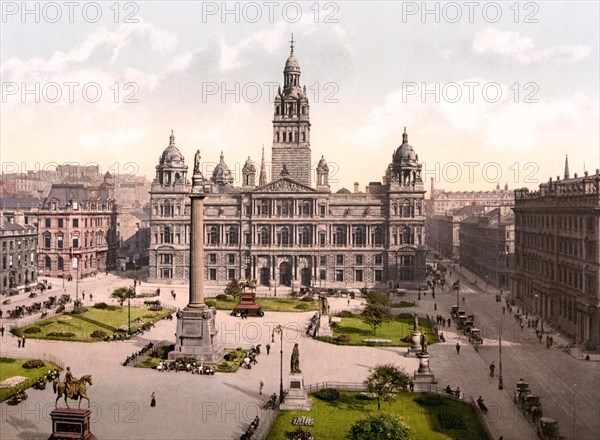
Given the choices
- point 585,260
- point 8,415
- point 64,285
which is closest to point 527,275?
point 585,260

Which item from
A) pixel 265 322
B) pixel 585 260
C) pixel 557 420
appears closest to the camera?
pixel 557 420

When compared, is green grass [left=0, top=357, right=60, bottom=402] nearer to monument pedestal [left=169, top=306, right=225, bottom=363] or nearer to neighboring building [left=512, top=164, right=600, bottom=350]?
monument pedestal [left=169, top=306, right=225, bottom=363]

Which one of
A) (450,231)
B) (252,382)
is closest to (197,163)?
(252,382)

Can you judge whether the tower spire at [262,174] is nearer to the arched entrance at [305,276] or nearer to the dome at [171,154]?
the dome at [171,154]

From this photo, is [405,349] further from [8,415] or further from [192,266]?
[8,415]

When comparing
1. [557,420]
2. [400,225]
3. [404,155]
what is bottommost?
[557,420]
